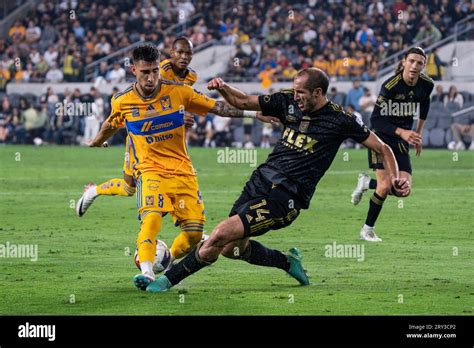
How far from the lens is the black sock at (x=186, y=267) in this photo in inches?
383

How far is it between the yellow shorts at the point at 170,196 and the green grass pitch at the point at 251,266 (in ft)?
2.43

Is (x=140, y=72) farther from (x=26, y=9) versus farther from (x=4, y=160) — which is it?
(x=26, y=9)

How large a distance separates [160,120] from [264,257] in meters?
1.67

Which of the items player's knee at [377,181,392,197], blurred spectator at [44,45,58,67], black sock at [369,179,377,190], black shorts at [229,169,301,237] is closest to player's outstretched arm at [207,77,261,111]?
black shorts at [229,169,301,237]

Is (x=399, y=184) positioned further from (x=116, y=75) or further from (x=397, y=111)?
(x=116, y=75)

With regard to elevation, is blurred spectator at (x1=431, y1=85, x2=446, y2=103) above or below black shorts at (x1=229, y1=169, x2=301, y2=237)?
above

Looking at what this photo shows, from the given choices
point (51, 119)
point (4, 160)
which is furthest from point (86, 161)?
point (51, 119)

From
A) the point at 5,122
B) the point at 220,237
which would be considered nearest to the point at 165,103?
the point at 220,237

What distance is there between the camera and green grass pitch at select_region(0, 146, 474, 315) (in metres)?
9.51

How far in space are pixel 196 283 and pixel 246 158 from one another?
751 inches

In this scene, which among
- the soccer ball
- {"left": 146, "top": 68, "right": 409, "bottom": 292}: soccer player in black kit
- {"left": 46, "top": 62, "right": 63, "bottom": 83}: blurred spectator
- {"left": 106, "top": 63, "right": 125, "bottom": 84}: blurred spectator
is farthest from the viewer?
{"left": 46, "top": 62, "right": 63, "bottom": 83}: blurred spectator

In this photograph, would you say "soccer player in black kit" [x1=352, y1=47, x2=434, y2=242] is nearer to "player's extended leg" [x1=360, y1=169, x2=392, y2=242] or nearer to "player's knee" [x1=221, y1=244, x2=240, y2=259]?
"player's extended leg" [x1=360, y1=169, x2=392, y2=242]

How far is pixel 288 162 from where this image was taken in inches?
389

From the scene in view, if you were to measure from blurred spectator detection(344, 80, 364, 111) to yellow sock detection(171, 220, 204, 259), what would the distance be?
2354 centimetres
